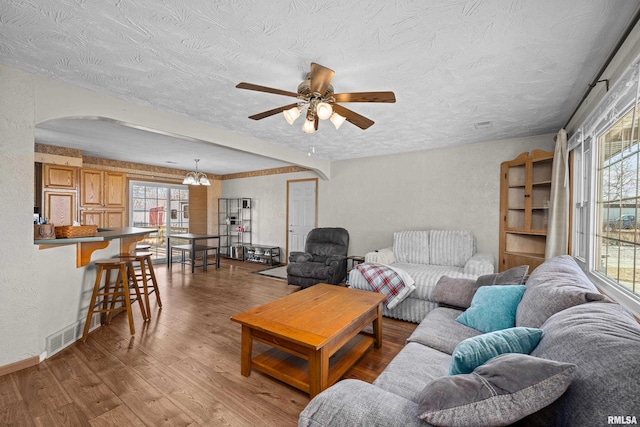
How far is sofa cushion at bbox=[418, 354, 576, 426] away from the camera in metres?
0.71

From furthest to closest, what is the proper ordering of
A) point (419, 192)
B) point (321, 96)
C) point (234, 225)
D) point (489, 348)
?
point (234, 225) → point (419, 192) → point (321, 96) → point (489, 348)

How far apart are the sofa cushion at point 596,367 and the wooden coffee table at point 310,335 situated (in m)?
→ 1.12

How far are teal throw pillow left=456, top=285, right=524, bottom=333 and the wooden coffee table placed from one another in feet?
2.46

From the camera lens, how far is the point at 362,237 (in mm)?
5188

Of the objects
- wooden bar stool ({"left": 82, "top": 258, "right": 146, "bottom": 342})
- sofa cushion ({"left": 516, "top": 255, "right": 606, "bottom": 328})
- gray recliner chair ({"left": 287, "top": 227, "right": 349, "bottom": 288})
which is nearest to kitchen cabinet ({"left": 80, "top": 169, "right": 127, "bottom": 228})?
wooden bar stool ({"left": 82, "top": 258, "right": 146, "bottom": 342})

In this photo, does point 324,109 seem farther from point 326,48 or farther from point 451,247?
point 451,247

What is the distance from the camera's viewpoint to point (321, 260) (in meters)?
4.78

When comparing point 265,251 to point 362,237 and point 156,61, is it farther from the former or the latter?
point 156,61

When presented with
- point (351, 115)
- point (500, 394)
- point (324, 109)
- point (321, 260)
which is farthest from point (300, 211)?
point (500, 394)

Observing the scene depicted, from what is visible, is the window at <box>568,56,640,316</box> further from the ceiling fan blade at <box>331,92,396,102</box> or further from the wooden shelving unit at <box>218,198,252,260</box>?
the wooden shelving unit at <box>218,198,252,260</box>

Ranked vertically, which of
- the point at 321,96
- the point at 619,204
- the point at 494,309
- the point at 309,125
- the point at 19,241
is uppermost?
the point at 321,96

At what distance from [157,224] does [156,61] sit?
18.3 feet

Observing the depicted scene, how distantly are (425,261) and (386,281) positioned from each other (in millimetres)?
1339

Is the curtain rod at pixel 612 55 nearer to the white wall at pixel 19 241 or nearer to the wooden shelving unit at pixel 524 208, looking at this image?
the wooden shelving unit at pixel 524 208
